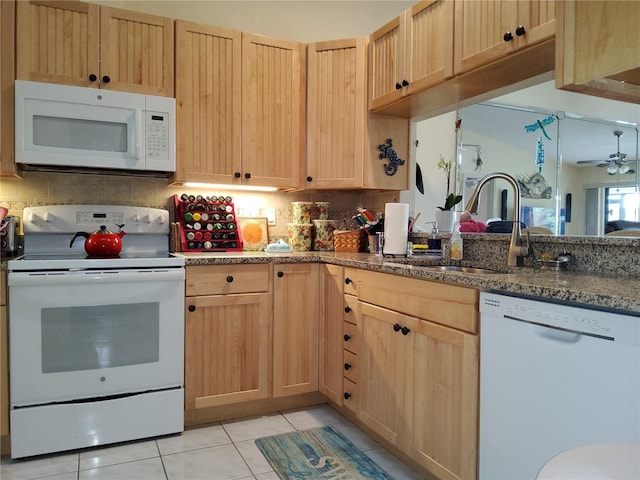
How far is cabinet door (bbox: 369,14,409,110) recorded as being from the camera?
2.54 metres

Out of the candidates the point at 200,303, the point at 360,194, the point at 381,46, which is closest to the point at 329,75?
the point at 381,46

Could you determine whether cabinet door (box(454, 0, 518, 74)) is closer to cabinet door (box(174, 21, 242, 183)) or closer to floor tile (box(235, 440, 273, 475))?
cabinet door (box(174, 21, 242, 183))

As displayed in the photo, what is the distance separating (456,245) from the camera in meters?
2.33

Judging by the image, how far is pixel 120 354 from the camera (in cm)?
223

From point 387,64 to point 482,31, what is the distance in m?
0.74

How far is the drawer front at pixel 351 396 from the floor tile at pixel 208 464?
59 centimetres

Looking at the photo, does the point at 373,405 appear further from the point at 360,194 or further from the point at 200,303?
the point at 360,194

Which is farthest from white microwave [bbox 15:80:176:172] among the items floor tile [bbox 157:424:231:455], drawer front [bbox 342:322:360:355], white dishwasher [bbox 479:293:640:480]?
white dishwasher [bbox 479:293:640:480]

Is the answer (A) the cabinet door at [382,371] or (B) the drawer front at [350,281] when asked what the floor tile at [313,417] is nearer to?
(A) the cabinet door at [382,371]

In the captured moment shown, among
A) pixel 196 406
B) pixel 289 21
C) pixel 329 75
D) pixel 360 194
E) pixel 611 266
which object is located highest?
pixel 289 21

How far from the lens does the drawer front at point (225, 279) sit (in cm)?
238

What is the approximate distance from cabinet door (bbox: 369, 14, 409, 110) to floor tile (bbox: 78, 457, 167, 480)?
7.14ft

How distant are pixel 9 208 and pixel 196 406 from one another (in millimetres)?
1492

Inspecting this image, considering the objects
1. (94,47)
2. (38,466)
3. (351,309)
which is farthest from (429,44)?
(38,466)
